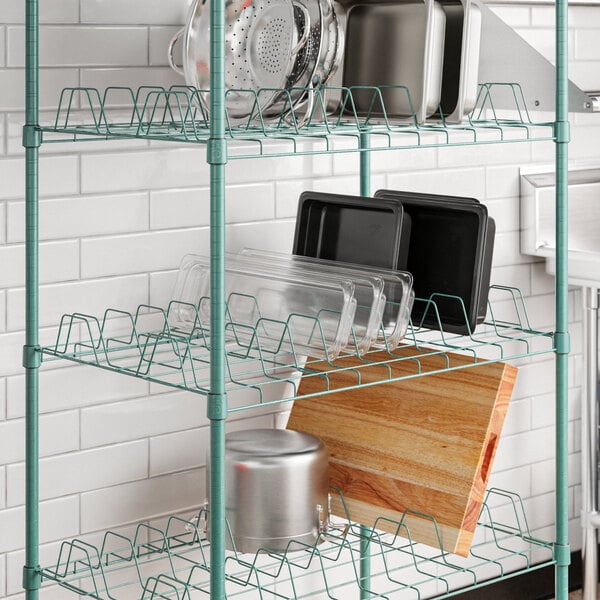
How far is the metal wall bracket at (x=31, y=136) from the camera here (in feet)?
6.73

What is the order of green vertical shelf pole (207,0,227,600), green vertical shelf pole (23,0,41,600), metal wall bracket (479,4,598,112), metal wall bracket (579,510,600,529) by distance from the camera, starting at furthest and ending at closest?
→ 1. metal wall bracket (579,510,600,529)
2. metal wall bracket (479,4,598,112)
3. green vertical shelf pole (23,0,41,600)
4. green vertical shelf pole (207,0,227,600)

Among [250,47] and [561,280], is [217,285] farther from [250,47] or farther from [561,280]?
[561,280]

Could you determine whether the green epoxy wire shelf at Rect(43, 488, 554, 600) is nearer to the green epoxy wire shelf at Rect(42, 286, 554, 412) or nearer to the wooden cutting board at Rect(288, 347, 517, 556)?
the wooden cutting board at Rect(288, 347, 517, 556)

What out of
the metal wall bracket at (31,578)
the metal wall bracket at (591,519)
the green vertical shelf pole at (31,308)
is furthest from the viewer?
the metal wall bracket at (591,519)

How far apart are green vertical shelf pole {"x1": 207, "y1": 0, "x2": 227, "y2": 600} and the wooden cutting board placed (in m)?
0.55

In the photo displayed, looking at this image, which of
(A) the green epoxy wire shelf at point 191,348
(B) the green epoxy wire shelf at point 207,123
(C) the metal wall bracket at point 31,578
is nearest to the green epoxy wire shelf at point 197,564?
(C) the metal wall bracket at point 31,578

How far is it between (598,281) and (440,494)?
32.1 inches

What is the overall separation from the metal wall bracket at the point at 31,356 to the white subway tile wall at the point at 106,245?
6cm

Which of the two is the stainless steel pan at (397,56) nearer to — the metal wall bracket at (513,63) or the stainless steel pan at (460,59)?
the stainless steel pan at (460,59)

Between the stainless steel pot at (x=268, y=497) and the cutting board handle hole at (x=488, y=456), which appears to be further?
the cutting board handle hole at (x=488, y=456)

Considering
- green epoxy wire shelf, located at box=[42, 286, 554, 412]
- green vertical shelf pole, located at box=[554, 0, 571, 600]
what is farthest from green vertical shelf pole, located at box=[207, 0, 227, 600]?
green vertical shelf pole, located at box=[554, 0, 571, 600]

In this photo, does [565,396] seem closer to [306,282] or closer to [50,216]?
[306,282]

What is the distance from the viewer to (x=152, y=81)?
7.41 feet

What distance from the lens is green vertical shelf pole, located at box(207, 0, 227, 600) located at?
1.76m
